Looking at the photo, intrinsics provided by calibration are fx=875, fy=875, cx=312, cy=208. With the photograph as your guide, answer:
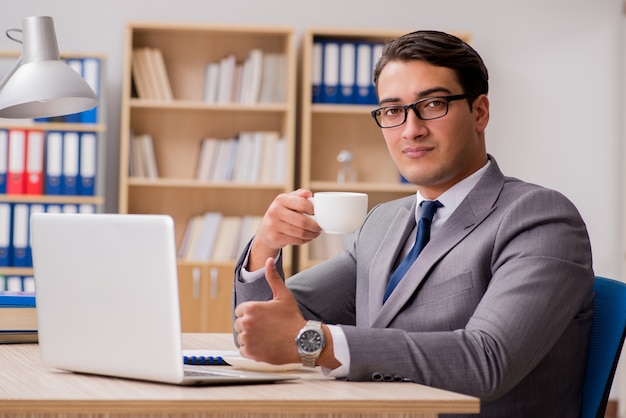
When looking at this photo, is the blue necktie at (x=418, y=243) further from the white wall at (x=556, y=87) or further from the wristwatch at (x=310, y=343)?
the white wall at (x=556, y=87)

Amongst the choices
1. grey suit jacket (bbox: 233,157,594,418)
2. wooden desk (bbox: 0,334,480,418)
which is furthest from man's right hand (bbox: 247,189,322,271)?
wooden desk (bbox: 0,334,480,418)

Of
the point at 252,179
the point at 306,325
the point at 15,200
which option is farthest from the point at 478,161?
the point at 15,200

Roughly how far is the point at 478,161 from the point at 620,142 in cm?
331

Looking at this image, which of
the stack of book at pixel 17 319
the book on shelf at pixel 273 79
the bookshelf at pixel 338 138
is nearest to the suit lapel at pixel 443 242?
the stack of book at pixel 17 319

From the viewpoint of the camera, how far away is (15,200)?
4219 mm

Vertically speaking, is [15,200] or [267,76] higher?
[267,76]

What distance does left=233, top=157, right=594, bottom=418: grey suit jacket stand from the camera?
4.19 ft

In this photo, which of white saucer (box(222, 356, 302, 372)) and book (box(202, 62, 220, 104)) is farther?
book (box(202, 62, 220, 104))

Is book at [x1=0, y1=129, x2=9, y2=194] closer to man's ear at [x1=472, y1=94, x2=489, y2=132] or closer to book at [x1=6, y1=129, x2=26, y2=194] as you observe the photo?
book at [x1=6, y1=129, x2=26, y2=194]

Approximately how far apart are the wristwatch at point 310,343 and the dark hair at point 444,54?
0.72 meters

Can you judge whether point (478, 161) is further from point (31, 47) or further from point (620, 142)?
point (620, 142)

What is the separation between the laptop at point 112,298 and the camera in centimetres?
115

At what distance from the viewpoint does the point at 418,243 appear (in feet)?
5.75

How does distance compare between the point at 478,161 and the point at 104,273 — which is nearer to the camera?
the point at 104,273
